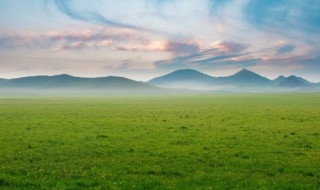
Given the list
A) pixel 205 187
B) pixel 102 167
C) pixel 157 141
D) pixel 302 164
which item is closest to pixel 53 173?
pixel 102 167

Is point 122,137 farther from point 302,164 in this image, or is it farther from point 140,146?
point 302,164

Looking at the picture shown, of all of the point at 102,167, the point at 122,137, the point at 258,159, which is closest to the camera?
the point at 102,167

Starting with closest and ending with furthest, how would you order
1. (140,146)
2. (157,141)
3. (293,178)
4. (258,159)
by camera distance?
(293,178) → (258,159) → (140,146) → (157,141)

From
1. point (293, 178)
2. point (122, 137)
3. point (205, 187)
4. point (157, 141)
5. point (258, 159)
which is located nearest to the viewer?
point (205, 187)

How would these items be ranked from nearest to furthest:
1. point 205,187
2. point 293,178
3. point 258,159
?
point 205,187
point 293,178
point 258,159

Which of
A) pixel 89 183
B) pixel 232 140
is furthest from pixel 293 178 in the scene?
pixel 232 140

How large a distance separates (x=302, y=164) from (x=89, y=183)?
1077 centimetres

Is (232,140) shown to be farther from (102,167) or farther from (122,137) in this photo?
(102,167)

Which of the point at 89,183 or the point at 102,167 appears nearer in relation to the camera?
the point at 89,183

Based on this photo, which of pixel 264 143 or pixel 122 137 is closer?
pixel 264 143

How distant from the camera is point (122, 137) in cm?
2594

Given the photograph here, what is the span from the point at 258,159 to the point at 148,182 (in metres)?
7.24

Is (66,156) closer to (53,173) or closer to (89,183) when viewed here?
(53,173)

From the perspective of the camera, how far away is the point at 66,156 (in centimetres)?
1827
